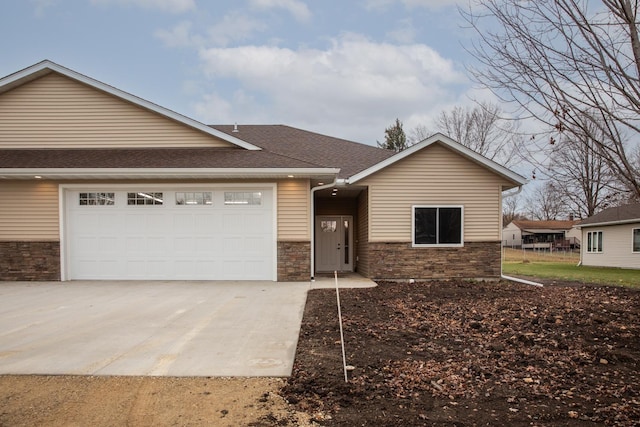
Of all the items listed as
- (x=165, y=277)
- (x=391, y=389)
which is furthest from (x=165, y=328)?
(x=165, y=277)

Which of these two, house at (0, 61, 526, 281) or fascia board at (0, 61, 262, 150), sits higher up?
fascia board at (0, 61, 262, 150)

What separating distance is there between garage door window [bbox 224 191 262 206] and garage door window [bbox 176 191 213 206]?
494 mm

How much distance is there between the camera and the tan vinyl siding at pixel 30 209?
37.7ft

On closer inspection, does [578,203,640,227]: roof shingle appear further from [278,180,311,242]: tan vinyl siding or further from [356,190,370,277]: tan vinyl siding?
[278,180,311,242]: tan vinyl siding

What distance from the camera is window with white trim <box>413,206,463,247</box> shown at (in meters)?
Answer: 12.4

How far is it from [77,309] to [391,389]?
6547 millimetres

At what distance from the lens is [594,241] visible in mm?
25578

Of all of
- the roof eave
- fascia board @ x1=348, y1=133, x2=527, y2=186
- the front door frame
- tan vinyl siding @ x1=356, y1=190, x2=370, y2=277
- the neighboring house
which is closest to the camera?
fascia board @ x1=348, y1=133, x2=527, y2=186

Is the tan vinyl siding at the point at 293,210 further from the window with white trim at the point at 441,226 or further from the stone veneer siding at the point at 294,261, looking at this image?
the window with white trim at the point at 441,226

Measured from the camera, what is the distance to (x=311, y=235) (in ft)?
38.0

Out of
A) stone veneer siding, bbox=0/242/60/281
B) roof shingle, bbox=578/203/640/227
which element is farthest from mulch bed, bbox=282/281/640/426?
roof shingle, bbox=578/203/640/227

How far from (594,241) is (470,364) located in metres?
25.6

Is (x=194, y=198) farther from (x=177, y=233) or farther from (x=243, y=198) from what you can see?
(x=243, y=198)

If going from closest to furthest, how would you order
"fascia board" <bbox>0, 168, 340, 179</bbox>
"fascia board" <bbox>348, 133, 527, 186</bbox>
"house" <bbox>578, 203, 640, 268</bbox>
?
"fascia board" <bbox>0, 168, 340, 179</bbox>, "fascia board" <bbox>348, 133, 527, 186</bbox>, "house" <bbox>578, 203, 640, 268</bbox>
